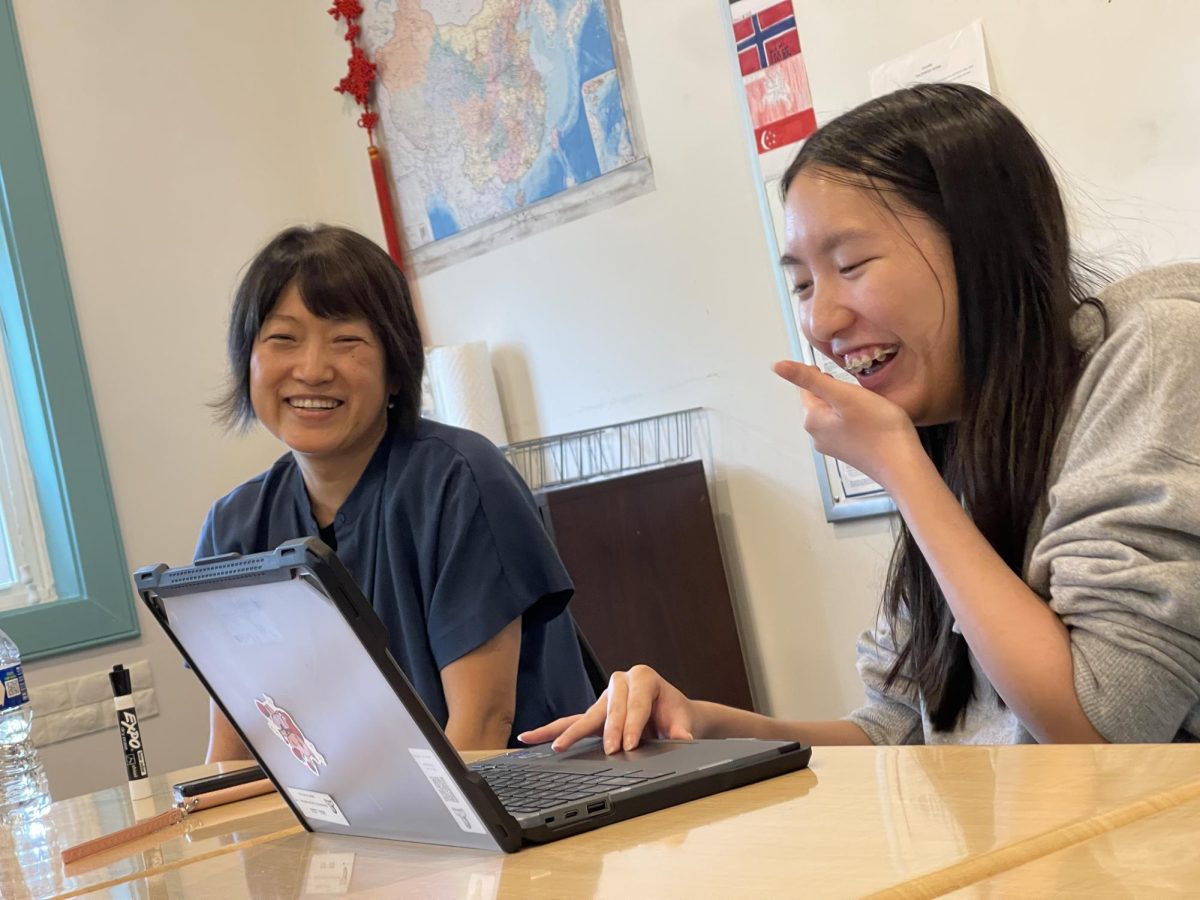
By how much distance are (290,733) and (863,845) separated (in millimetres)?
460

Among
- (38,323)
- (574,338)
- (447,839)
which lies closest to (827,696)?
(574,338)

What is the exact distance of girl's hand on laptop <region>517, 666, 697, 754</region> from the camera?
1028 mm

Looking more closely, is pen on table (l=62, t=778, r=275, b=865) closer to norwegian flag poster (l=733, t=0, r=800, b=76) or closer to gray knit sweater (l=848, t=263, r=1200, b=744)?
gray knit sweater (l=848, t=263, r=1200, b=744)

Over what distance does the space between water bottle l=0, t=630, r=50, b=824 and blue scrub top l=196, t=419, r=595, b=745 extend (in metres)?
0.42

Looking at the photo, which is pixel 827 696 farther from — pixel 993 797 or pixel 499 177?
pixel 993 797

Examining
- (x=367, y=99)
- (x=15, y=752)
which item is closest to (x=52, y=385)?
(x=367, y=99)

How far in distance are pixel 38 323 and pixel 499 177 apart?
112 cm

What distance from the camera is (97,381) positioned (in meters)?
3.18

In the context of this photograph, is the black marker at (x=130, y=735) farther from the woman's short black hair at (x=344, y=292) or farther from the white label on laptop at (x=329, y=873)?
the white label on laptop at (x=329, y=873)

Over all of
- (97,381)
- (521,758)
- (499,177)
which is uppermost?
(499,177)

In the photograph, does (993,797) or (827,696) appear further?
(827,696)

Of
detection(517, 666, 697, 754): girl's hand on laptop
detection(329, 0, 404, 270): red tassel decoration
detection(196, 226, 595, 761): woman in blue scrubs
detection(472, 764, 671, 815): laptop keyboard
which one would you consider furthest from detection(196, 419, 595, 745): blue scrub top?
detection(329, 0, 404, 270): red tassel decoration


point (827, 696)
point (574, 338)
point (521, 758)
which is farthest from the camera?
point (574, 338)

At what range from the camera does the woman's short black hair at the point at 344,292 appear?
186cm
